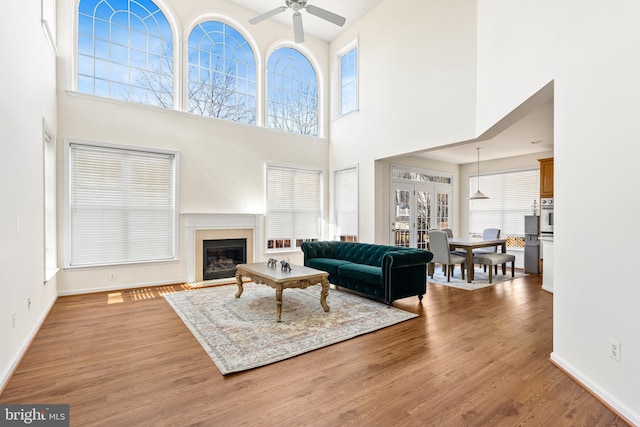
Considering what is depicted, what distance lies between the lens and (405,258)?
4.36 metres

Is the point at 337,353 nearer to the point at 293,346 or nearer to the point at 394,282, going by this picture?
the point at 293,346

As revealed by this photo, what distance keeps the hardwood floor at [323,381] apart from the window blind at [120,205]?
1697 millimetres

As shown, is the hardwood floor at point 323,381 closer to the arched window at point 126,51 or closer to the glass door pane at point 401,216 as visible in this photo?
the glass door pane at point 401,216

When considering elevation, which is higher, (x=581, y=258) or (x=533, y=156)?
(x=533, y=156)

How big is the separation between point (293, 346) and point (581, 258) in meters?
2.47

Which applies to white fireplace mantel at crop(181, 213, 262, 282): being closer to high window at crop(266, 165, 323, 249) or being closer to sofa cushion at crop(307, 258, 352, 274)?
high window at crop(266, 165, 323, 249)

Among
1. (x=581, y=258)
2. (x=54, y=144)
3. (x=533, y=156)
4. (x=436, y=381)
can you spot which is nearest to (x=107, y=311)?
(x=54, y=144)

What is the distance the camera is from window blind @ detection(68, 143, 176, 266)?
5.05 meters

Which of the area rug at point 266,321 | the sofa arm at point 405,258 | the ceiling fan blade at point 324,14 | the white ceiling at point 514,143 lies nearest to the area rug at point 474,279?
the sofa arm at point 405,258

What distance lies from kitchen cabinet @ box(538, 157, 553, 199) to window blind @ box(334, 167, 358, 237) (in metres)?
3.80

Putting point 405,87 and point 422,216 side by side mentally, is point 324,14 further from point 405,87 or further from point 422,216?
point 422,216

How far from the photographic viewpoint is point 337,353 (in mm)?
2943

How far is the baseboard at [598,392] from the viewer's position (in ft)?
6.50

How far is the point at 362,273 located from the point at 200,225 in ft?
10.6
